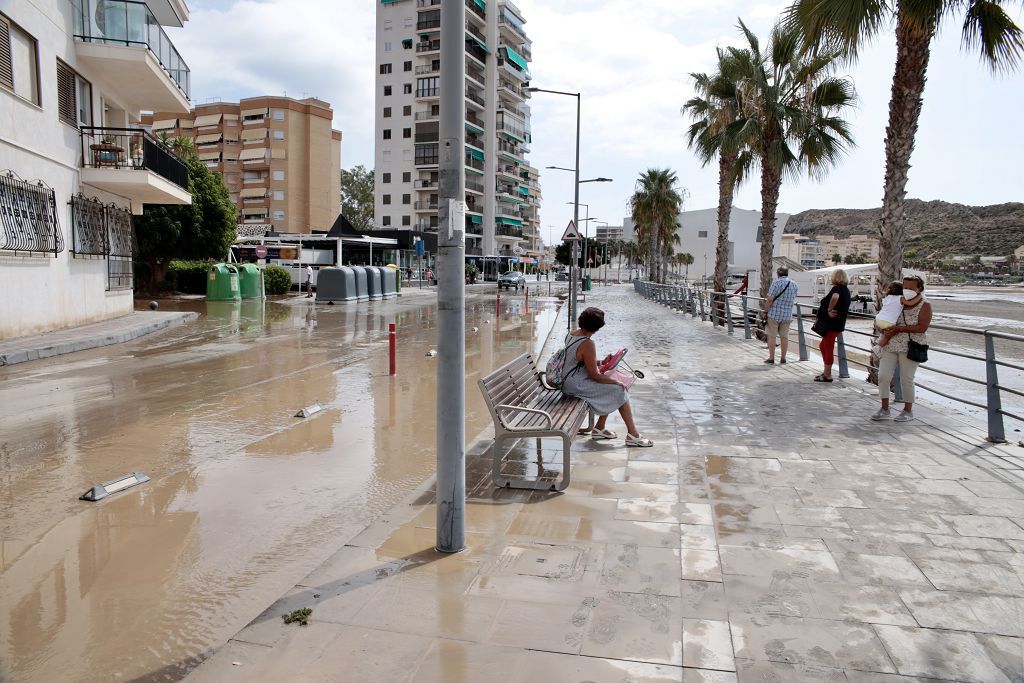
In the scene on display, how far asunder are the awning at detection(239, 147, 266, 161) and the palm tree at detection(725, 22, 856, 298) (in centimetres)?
7331

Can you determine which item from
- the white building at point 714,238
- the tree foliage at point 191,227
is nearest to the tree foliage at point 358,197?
the white building at point 714,238

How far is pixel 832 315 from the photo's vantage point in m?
11.0

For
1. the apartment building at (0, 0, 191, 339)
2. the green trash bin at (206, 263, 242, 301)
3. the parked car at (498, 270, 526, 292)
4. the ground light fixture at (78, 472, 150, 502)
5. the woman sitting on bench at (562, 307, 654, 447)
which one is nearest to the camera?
the ground light fixture at (78, 472, 150, 502)

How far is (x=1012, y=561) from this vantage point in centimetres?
423

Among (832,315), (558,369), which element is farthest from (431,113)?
(558,369)

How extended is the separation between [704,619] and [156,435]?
6.32 metres

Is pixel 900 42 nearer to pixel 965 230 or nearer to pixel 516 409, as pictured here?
pixel 516 409

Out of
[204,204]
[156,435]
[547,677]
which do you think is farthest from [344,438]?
[204,204]

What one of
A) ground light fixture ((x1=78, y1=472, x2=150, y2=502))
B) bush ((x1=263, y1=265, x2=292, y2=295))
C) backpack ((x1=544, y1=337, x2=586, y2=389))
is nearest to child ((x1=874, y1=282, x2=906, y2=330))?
backpack ((x1=544, y1=337, x2=586, y2=389))

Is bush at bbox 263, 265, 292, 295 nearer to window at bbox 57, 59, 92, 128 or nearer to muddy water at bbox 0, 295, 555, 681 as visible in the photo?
window at bbox 57, 59, 92, 128

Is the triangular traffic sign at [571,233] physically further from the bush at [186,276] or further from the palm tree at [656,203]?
the palm tree at [656,203]

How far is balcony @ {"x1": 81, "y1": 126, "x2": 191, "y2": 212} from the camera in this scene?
18734mm

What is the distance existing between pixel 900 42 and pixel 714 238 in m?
104

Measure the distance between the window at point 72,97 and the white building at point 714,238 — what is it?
91.0 meters
